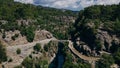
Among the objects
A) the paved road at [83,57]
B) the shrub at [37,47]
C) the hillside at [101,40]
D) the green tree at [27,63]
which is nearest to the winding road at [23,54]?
the paved road at [83,57]

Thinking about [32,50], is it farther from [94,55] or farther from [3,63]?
[94,55]

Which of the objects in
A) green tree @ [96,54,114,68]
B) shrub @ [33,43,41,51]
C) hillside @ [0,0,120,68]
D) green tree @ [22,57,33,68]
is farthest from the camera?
shrub @ [33,43,41,51]

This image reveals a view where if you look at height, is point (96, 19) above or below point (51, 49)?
above

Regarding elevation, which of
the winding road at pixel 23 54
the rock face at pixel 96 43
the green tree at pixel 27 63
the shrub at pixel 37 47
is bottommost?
the green tree at pixel 27 63

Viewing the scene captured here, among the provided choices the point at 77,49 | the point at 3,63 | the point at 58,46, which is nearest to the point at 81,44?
the point at 77,49

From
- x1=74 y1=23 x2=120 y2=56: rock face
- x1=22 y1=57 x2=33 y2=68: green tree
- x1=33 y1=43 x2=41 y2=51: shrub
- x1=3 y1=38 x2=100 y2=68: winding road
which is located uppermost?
x1=74 y1=23 x2=120 y2=56: rock face

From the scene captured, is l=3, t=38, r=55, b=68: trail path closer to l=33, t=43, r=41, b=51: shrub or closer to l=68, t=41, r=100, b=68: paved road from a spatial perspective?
l=33, t=43, r=41, b=51: shrub

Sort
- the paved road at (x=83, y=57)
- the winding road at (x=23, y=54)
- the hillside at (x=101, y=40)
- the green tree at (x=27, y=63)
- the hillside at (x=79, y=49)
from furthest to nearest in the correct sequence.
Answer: the green tree at (x=27, y=63) → the winding road at (x=23, y=54) → the hillside at (x=79, y=49) → the paved road at (x=83, y=57) → the hillside at (x=101, y=40)

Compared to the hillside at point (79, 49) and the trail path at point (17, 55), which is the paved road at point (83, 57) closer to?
the hillside at point (79, 49)

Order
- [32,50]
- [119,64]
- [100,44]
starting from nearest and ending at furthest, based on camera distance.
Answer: [119,64] → [100,44] → [32,50]

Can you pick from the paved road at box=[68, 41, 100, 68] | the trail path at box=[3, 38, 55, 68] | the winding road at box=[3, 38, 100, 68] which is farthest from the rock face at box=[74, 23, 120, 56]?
the trail path at box=[3, 38, 55, 68]

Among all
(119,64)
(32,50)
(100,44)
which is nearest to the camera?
A: (119,64)
